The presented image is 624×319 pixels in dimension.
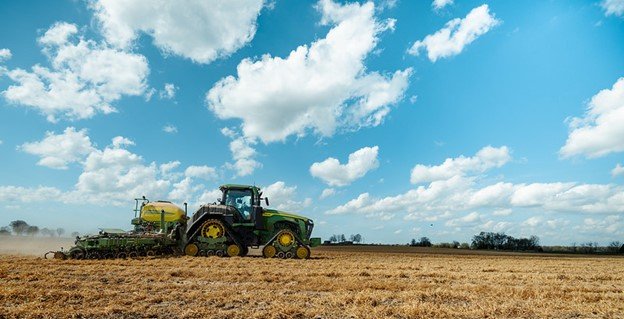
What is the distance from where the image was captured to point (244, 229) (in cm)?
1941

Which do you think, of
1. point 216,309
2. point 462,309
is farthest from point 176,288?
point 462,309

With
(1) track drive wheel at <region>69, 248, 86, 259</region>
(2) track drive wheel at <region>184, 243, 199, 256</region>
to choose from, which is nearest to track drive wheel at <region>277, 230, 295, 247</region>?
(2) track drive wheel at <region>184, 243, 199, 256</region>

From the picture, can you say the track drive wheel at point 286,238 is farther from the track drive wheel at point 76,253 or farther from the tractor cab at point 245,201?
the track drive wheel at point 76,253

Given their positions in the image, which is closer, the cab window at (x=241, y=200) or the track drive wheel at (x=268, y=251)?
the track drive wheel at (x=268, y=251)

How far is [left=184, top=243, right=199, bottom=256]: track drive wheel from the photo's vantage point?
18688mm

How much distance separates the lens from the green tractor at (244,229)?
18859mm

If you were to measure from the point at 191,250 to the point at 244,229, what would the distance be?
249cm

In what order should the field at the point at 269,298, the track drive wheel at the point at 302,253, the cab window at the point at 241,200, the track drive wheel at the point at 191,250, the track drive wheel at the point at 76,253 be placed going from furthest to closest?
the cab window at the point at 241,200 → the track drive wheel at the point at 302,253 → the track drive wheel at the point at 191,250 → the track drive wheel at the point at 76,253 → the field at the point at 269,298

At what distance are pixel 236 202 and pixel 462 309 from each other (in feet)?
45.5

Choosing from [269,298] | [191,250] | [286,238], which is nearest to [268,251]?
[286,238]

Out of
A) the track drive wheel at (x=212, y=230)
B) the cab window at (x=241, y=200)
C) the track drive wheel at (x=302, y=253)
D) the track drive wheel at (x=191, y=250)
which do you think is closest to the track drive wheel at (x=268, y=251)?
the track drive wheel at (x=302, y=253)

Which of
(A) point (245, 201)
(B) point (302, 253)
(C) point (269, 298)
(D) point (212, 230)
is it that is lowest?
(C) point (269, 298)

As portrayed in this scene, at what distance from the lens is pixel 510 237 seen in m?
101

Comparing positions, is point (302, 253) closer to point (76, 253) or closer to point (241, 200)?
point (241, 200)
